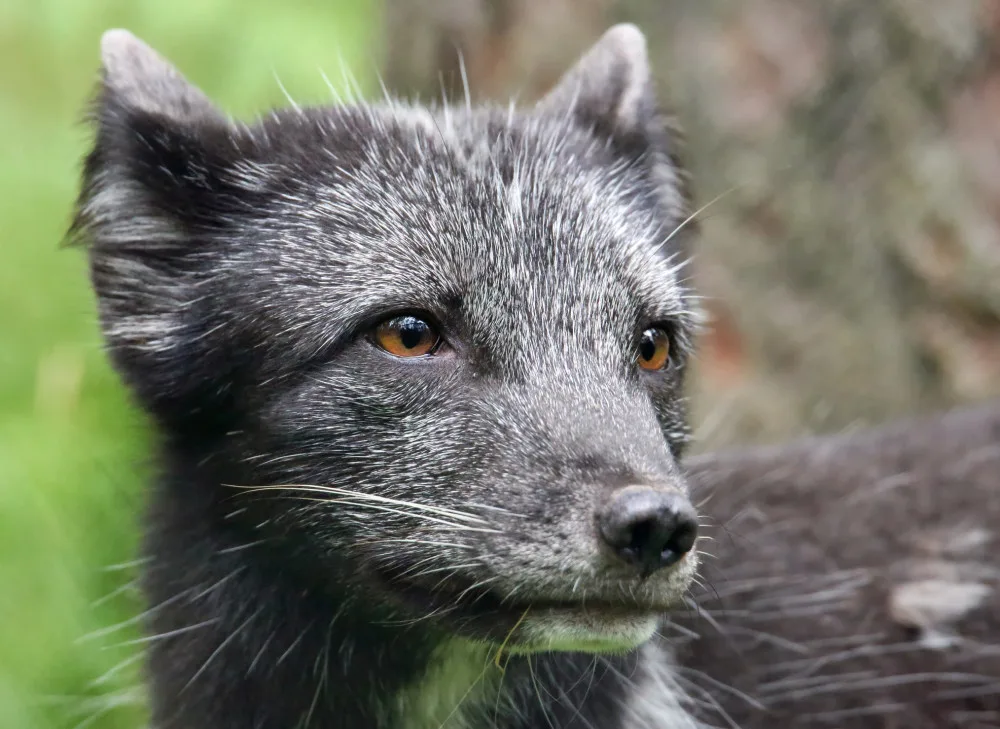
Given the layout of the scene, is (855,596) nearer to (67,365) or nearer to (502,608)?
(502,608)

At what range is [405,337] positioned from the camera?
3.59 metres

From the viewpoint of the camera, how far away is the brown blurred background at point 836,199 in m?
6.84

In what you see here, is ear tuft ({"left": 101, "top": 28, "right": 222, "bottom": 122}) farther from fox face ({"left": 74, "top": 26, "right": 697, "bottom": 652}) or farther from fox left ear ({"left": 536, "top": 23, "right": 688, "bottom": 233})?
fox left ear ({"left": 536, "top": 23, "right": 688, "bottom": 233})

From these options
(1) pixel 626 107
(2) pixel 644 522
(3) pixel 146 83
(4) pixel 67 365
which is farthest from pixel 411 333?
(4) pixel 67 365

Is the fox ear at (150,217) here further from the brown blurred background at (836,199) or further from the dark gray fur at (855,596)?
the brown blurred background at (836,199)

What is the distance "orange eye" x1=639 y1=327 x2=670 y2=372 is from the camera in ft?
13.0

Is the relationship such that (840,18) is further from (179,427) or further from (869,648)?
(179,427)

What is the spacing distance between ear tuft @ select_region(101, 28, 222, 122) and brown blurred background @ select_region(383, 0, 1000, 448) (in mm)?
3571

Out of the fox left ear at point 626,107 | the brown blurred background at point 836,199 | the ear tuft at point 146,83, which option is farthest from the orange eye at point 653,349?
the brown blurred background at point 836,199

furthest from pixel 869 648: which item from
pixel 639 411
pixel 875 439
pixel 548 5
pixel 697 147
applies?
pixel 548 5

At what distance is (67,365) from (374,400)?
4.02 metres

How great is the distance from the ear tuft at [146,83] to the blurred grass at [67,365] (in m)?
0.70

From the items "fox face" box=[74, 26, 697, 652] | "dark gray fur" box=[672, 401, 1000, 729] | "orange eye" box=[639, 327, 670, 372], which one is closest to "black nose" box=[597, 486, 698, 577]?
"fox face" box=[74, 26, 697, 652]

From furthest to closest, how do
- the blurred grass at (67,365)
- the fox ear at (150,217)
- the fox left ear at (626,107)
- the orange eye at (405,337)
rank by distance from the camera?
the blurred grass at (67,365)
the fox left ear at (626,107)
the fox ear at (150,217)
the orange eye at (405,337)
